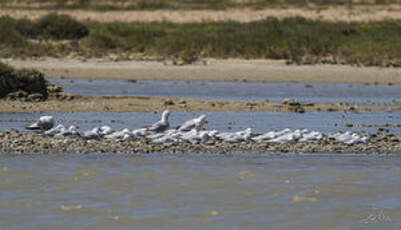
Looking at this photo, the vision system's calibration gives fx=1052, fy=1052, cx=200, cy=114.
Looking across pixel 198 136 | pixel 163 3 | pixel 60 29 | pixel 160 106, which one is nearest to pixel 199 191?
pixel 198 136

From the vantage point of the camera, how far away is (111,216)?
11.0m

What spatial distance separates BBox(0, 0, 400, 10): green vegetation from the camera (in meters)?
75.6

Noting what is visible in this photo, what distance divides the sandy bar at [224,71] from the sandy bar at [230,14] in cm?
2859

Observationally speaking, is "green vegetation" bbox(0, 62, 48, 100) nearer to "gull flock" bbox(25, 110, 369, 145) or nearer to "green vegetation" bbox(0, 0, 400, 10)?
"gull flock" bbox(25, 110, 369, 145)

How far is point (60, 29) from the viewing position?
144ft

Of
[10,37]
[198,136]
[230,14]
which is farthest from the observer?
→ [230,14]

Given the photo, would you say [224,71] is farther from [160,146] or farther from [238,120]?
[160,146]

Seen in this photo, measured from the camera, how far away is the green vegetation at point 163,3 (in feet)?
248

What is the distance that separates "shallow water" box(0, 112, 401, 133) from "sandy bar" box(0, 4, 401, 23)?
40443 mm

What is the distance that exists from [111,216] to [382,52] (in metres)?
27.0

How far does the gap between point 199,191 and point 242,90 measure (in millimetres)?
15347

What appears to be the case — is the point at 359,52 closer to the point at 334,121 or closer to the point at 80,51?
the point at 80,51

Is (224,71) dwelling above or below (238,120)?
below

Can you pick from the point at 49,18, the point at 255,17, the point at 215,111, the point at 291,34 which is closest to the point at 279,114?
the point at 215,111
